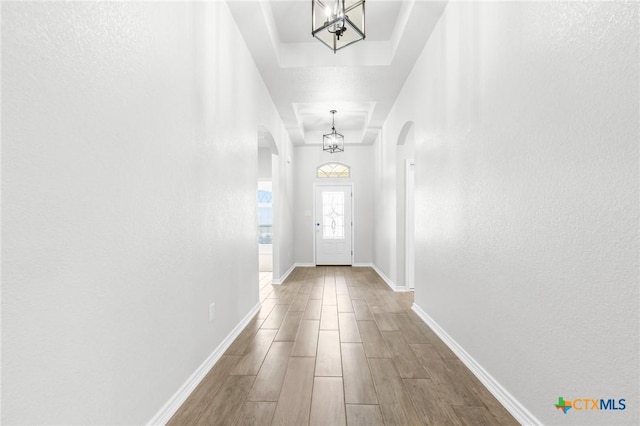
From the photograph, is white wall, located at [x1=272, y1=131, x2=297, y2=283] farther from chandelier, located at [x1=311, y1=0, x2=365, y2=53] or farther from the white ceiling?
chandelier, located at [x1=311, y1=0, x2=365, y2=53]

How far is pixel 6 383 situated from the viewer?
0.86 m

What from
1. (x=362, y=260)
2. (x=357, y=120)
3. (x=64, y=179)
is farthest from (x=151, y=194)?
(x=362, y=260)

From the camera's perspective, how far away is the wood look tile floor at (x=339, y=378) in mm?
A: 1670

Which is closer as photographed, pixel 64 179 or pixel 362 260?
pixel 64 179

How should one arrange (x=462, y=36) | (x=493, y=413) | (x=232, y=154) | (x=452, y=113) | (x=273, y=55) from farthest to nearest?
(x=273, y=55)
(x=232, y=154)
(x=452, y=113)
(x=462, y=36)
(x=493, y=413)

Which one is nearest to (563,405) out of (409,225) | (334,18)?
(334,18)

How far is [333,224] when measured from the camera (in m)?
7.25

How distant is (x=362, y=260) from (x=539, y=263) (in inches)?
228

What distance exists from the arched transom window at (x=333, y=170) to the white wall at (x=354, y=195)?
0.32ft

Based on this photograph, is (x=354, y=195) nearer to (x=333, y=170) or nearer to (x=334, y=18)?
(x=333, y=170)

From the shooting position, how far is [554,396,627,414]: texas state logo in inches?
44.3

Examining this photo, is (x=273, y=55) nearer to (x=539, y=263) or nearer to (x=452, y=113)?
(x=452, y=113)

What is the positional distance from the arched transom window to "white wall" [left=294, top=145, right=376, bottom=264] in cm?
10

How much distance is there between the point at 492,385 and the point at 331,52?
3506mm
